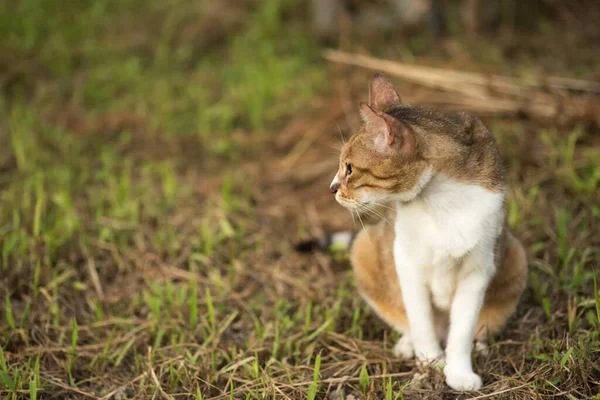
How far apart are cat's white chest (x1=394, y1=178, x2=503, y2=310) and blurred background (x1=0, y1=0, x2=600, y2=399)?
1.82ft

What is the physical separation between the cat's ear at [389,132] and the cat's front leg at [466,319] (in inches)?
23.4

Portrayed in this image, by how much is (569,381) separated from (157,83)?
4563 millimetres

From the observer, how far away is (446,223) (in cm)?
270

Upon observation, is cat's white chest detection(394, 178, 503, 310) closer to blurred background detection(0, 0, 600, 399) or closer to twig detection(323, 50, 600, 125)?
blurred background detection(0, 0, 600, 399)

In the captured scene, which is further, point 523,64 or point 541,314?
point 523,64

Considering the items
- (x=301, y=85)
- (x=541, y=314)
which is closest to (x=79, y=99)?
(x=301, y=85)

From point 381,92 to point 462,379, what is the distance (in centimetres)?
125

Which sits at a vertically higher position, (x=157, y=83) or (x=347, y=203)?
(x=347, y=203)

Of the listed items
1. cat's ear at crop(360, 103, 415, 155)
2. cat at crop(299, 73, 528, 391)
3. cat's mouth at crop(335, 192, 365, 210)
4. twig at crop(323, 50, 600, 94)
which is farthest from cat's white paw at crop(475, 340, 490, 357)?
twig at crop(323, 50, 600, 94)

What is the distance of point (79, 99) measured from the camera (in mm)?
5953

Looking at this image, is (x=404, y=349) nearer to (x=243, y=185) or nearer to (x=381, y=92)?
(x=381, y=92)

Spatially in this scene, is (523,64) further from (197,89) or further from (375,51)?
(197,89)

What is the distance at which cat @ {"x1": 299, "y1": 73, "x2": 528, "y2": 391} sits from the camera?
2.61 m

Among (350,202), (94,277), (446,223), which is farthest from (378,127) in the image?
(94,277)
